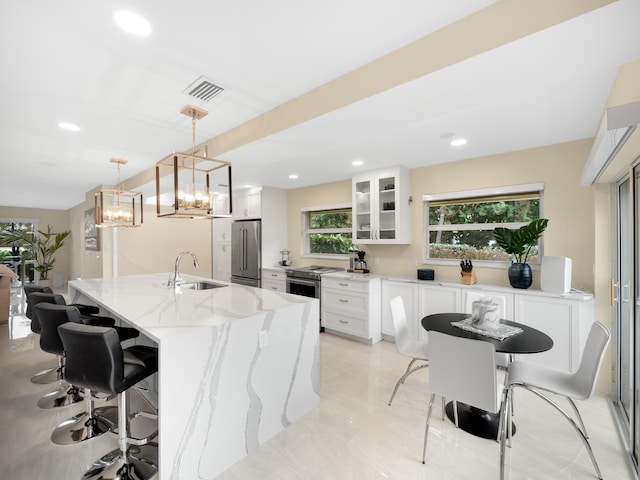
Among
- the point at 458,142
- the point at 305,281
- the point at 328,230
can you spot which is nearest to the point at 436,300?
the point at 458,142

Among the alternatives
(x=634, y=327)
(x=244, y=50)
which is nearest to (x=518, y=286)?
(x=634, y=327)

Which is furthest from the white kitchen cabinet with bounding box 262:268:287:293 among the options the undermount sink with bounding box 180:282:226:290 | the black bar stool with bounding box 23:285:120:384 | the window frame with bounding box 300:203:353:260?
the black bar stool with bounding box 23:285:120:384

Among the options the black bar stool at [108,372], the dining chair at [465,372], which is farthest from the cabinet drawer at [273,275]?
the dining chair at [465,372]

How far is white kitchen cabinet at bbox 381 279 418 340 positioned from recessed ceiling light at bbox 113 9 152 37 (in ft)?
11.7

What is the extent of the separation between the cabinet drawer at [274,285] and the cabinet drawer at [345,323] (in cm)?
89

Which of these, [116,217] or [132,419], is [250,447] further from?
[116,217]

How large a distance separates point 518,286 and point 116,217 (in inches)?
200

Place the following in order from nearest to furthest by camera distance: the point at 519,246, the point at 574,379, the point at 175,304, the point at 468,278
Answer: the point at 574,379, the point at 175,304, the point at 519,246, the point at 468,278

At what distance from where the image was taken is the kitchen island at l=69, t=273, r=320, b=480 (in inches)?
66.2

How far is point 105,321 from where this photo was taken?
2.79 m

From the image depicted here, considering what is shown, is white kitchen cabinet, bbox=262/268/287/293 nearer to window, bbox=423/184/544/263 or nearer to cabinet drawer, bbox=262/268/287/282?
cabinet drawer, bbox=262/268/287/282

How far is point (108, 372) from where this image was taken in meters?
1.64

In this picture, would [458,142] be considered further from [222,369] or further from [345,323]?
[222,369]

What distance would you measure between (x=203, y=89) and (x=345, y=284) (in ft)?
9.85
